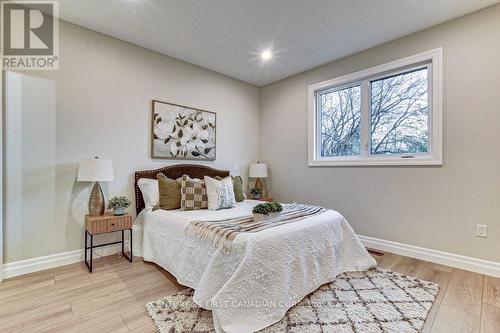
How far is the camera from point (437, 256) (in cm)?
270

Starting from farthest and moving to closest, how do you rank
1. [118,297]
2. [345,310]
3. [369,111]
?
[369,111] < [118,297] < [345,310]

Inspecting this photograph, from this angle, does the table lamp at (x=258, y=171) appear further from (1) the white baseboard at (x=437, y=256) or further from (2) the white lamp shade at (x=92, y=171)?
(2) the white lamp shade at (x=92, y=171)

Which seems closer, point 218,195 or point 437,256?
point 437,256

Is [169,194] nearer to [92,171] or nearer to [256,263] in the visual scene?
[92,171]

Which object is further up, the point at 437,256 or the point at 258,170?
the point at 258,170

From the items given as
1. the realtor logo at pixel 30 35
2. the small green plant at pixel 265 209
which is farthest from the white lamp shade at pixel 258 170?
the realtor logo at pixel 30 35

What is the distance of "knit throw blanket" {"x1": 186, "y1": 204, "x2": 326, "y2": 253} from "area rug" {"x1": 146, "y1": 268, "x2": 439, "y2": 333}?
0.52 m

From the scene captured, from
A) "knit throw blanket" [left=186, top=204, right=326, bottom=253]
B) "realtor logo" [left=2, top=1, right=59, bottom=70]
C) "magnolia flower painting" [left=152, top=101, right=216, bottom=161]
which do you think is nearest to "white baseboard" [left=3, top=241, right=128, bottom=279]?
"magnolia flower painting" [left=152, top=101, right=216, bottom=161]

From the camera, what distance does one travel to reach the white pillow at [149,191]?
9.45 ft

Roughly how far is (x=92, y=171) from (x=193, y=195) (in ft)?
3.50

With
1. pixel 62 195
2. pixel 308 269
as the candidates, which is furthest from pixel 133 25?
pixel 308 269

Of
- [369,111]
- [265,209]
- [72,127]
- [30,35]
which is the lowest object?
[265,209]

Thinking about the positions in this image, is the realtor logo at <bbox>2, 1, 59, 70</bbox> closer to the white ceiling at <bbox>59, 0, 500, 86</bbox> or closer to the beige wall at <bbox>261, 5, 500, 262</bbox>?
the white ceiling at <bbox>59, 0, 500, 86</bbox>

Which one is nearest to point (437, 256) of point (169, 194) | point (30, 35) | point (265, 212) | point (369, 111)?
point (369, 111)
